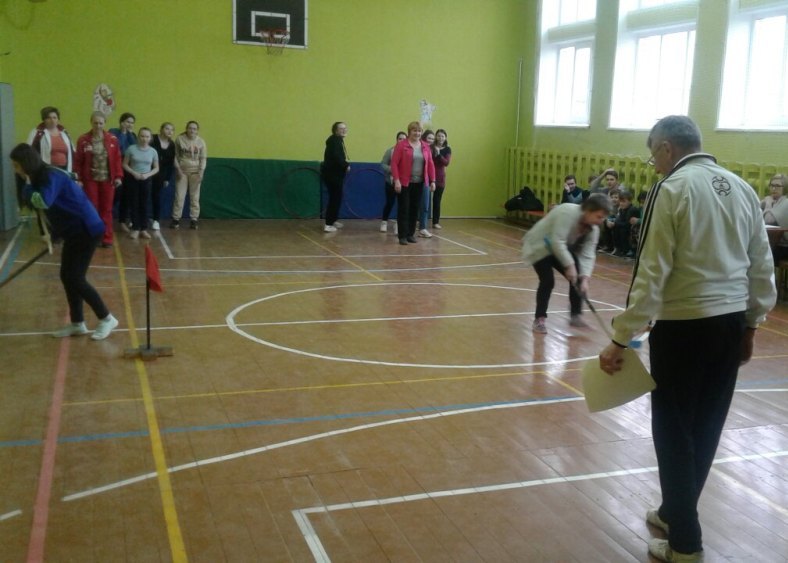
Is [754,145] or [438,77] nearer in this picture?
[754,145]

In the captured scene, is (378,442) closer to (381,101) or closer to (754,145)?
(754,145)

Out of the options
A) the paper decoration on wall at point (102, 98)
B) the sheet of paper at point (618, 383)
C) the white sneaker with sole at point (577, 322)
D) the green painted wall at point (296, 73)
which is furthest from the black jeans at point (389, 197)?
the sheet of paper at point (618, 383)

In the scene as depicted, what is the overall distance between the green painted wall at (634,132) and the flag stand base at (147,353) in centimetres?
820

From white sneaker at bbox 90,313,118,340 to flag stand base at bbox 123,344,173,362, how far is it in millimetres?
550

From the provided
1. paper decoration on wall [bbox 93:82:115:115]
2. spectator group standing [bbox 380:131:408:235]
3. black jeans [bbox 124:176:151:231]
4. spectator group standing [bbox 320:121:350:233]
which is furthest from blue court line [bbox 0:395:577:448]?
paper decoration on wall [bbox 93:82:115:115]

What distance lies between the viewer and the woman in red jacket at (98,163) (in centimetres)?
1062

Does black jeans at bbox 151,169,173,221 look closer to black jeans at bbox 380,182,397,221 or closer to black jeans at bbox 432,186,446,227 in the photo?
black jeans at bbox 380,182,397,221

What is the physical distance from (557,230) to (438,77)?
1041 cm

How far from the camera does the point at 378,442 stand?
4.69 m

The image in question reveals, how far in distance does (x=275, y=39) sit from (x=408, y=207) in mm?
4978

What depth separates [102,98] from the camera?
14.4 m

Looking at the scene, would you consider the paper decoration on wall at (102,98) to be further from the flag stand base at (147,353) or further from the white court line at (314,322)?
the flag stand base at (147,353)

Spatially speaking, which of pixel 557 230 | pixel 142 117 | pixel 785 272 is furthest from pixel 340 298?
pixel 142 117

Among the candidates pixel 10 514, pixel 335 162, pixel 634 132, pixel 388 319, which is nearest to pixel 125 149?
pixel 335 162
